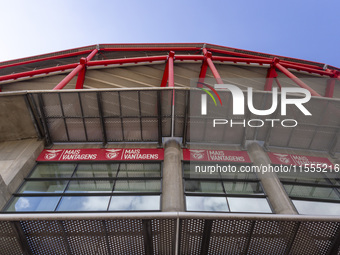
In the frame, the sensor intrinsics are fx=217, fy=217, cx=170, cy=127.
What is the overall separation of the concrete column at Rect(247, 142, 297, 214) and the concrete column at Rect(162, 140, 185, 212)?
16.1ft

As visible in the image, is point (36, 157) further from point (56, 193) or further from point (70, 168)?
point (56, 193)

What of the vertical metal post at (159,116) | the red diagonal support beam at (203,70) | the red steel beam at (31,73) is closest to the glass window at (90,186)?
the vertical metal post at (159,116)

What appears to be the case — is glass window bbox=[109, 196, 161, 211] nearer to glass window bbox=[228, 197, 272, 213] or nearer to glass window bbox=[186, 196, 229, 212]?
glass window bbox=[186, 196, 229, 212]

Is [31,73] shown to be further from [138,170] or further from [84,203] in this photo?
[84,203]

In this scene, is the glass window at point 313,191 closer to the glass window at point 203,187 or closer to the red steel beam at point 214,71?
the glass window at point 203,187

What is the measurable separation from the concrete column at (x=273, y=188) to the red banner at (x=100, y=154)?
251 inches

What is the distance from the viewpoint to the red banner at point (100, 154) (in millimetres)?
14508

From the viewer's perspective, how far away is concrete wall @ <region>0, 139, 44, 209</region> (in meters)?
11.5

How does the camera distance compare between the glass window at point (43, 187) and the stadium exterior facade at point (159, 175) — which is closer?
the stadium exterior facade at point (159, 175)

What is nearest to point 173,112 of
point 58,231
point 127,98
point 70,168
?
point 127,98

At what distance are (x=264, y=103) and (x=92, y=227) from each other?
12.6 metres

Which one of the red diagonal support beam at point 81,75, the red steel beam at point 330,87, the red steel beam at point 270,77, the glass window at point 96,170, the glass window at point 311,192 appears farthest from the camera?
the red steel beam at point 270,77

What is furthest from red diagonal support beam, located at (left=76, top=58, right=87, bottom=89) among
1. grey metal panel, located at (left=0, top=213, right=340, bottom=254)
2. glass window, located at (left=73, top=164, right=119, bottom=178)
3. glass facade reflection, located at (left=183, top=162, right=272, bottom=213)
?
grey metal panel, located at (left=0, top=213, right=340, bottom=254)

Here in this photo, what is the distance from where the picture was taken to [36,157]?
1445cm
